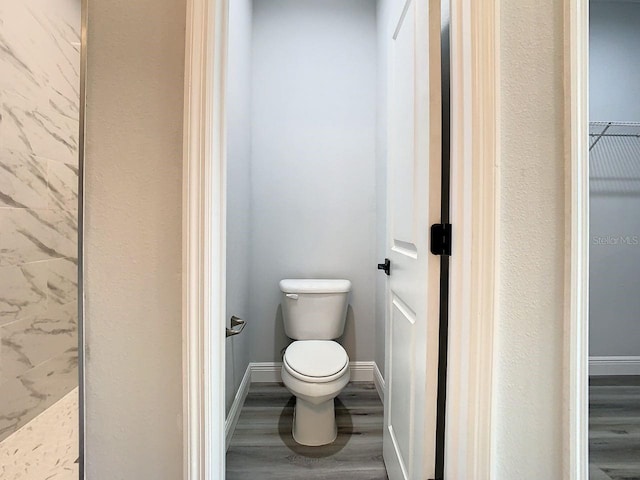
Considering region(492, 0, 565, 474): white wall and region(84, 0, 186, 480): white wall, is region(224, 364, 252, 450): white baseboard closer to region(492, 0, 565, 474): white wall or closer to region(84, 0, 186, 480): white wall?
region(84, 0, 186, 480): white wall

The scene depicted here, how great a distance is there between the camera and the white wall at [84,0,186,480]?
75 cm

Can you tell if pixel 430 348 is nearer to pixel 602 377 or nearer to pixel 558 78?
pixel 558 78

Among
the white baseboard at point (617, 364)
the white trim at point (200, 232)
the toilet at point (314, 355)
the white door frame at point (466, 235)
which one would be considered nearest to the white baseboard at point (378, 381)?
the toilet at point (314, 355)

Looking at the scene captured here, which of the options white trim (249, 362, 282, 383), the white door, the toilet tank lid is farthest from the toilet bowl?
white trim (249, 362, 282, 383)

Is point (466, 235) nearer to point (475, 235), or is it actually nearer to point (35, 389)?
point (475, 235)

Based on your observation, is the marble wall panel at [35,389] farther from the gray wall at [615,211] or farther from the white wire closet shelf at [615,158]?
the white wire closet shelf at [615,158]

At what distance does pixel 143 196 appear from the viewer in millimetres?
757

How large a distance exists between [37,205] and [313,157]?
1645 millimetres

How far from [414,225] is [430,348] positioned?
0.37 m

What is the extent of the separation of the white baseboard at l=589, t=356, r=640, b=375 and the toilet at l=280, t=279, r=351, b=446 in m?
1.24

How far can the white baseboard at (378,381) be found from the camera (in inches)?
74.7

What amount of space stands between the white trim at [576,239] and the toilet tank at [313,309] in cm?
131

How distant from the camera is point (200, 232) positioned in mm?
737

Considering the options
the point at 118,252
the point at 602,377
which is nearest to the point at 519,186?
the point at 118,252
